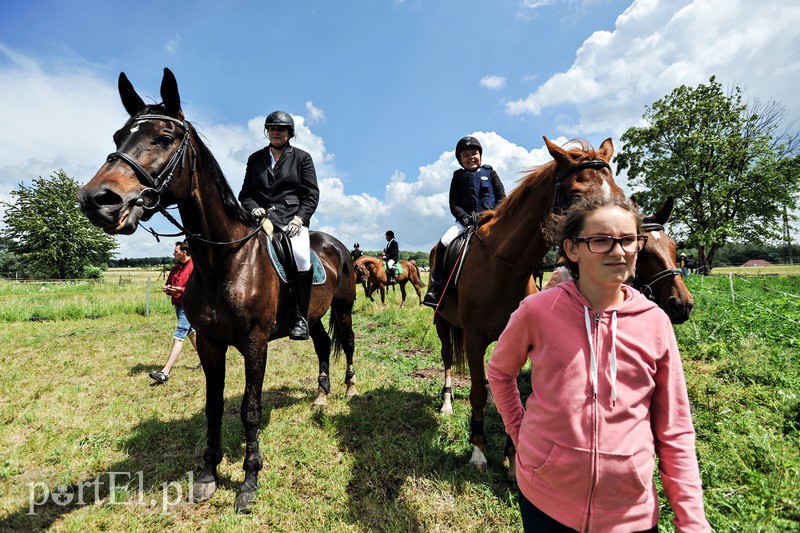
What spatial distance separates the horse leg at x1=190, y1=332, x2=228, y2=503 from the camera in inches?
120

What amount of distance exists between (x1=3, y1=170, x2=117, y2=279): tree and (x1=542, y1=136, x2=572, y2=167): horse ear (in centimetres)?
4586

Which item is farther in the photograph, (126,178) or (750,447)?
(750,447)

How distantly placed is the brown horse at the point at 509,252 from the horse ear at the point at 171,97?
3053mm

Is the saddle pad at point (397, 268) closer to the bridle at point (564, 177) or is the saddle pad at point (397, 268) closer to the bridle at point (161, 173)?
the bridle at point (161, 173)

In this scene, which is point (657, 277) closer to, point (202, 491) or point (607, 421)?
point (607, 421)

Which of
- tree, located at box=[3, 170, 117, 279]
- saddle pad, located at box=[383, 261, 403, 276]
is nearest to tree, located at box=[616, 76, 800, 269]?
saddle pad, located at box=[383, 261, 403, 276]

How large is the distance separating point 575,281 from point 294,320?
3.17 metres

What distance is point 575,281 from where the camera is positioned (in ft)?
5.44

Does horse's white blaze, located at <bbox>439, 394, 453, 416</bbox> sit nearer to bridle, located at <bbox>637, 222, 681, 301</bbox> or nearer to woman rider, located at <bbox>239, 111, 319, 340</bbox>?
woman rider, located at <bbox>239, 111, 319, 340</bbox>

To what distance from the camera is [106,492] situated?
3049 millimetres

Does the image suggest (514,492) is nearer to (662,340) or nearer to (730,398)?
(662,340)

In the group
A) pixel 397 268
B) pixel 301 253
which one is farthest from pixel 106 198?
pixel 397 268

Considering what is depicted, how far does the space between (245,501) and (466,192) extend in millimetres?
4540

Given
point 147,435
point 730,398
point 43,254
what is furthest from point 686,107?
point 43,254
